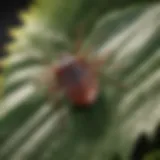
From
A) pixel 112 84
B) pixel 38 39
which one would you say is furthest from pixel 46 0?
pixel 112 84

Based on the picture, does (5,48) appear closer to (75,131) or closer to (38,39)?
(38,39)

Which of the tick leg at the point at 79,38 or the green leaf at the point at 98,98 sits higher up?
the tick leg at the point at 79,38

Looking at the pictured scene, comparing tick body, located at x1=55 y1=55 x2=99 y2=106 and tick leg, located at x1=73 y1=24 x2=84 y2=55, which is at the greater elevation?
tick leg, located at x1=73 y1=24 x2=84 y2=55

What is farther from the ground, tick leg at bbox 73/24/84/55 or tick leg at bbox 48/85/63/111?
tick leg at bbox 73/24/84/55

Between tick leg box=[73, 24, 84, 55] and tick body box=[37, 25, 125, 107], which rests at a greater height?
tick leg box=[73, 24, 84, 55]

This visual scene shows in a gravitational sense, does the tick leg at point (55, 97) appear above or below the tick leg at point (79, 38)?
below
